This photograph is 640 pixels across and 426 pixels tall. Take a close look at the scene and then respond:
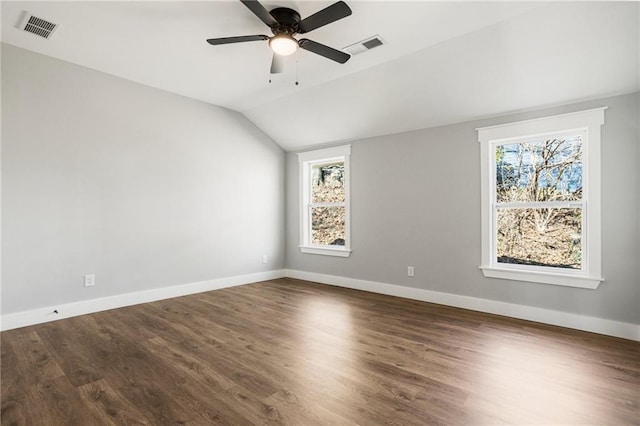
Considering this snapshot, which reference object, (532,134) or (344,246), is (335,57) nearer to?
(532,134)

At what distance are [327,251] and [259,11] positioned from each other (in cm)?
377

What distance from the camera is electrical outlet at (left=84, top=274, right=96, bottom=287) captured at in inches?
146

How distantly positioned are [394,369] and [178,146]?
13.2ft

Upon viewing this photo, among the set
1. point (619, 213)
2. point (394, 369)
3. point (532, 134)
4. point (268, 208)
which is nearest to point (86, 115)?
point (268, 208)

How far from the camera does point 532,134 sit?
3.51m

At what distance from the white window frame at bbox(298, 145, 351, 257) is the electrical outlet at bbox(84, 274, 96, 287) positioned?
122 inches

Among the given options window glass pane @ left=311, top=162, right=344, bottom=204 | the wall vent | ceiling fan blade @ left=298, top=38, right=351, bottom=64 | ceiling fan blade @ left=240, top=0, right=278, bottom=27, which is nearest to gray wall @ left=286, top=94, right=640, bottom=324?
window glass pane @ left=311, top=162, right=344, bottom=204

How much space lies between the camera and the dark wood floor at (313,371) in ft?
5.99

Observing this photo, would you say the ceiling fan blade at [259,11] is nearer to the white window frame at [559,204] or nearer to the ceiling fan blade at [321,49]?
the ceiling fan blade at [321,49]

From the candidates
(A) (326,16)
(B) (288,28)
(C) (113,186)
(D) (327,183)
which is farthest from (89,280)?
(A) (326,16)

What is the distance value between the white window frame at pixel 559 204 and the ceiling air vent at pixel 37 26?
4.59 m

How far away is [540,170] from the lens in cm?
356

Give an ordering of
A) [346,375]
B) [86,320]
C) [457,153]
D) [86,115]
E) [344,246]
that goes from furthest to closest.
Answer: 1. [344,246]
2. [457,153]
3. [86,115]
4. [86,320]
5. [346,375]

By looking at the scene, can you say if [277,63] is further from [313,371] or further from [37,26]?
[313,371]
